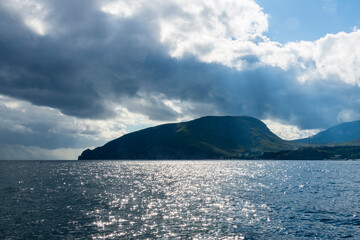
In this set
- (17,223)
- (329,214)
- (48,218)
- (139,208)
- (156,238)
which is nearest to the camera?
(156,238)

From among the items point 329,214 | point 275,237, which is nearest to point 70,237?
point 275,237

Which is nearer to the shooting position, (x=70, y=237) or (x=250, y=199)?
(x=70, y=237)

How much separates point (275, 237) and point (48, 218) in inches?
1668

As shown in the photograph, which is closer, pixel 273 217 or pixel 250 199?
pixel 273 217

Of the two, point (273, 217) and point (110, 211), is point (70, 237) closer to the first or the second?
point (110, 211)

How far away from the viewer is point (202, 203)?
71750mm

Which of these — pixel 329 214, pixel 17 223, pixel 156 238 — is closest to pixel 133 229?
pixel 156 238

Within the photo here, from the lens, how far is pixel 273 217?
2232 inches

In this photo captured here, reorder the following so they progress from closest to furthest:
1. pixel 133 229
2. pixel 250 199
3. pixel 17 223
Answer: pixel 133 229
pixel 17 223
pixel 250 199

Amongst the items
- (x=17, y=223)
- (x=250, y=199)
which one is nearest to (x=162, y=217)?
(x=17, y=223)

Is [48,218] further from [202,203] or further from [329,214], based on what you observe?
[329,214]

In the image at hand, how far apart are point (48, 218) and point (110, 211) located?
41.3 ft

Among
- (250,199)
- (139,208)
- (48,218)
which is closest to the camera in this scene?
(48,218)

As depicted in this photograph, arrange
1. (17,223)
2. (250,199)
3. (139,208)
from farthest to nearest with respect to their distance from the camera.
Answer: (250,199) → (139,208) → (17,223)
